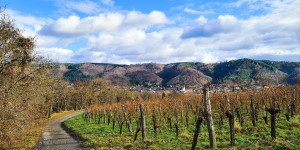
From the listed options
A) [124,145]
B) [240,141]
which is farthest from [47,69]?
[240,141]

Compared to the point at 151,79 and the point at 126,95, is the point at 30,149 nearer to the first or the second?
the point at 126,95

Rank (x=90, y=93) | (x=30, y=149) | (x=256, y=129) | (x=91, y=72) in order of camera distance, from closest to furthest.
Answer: (x=256, y=129) < (x=30, y=149) < (x=90, y=93) < (x=91, y=72)

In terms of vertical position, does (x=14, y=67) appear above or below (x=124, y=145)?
above

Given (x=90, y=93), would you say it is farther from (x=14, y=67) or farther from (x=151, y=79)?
(x=151, y=79)

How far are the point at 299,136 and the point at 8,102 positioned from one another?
52.3 feet

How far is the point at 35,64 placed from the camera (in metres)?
17.0

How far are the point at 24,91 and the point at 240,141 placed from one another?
1752cm

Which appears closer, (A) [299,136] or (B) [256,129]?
(A) [299,136]

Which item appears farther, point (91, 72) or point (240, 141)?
point (91, 72)

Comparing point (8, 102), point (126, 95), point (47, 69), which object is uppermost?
point (47, 69)

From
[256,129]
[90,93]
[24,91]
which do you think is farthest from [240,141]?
[90,93]

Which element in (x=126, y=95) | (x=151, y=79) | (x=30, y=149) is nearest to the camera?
(x=30, y=149)

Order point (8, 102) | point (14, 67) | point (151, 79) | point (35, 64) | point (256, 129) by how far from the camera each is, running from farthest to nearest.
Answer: point (151, 79) → point (35, 64) → point (14, 67) → point (8, 102) → point (256, 129)

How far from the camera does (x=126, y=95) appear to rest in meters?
60.2
